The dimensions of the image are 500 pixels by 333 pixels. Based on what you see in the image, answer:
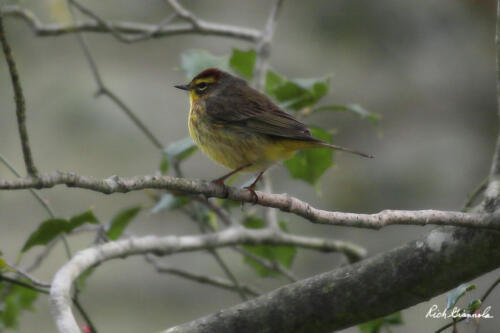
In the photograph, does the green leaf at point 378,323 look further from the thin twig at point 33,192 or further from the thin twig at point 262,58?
the thin twig at point 33,192

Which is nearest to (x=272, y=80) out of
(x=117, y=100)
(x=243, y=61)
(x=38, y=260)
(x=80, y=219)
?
(x=243, y=61)

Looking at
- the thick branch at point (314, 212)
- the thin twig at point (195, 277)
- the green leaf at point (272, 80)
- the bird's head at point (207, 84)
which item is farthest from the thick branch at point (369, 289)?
the bird's head at point (207, 84)

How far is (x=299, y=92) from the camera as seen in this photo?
3.51 meters

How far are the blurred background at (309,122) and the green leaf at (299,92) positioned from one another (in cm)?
301

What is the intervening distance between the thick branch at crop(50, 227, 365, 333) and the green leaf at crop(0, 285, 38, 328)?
68cm

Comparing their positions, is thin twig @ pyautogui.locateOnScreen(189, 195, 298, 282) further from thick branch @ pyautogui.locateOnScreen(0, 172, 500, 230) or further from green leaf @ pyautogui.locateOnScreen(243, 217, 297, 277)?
thick branch @ pyautogui.locateOnScreen(0, 172, 500, 230)

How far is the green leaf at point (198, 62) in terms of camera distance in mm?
3896

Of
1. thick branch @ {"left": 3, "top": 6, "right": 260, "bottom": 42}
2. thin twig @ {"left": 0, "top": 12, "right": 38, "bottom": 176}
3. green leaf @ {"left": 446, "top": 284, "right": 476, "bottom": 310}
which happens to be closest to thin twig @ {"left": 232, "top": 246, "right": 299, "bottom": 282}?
green leaf @ {"left": 446, "top": 284, "right": 476, "bottom": 310}

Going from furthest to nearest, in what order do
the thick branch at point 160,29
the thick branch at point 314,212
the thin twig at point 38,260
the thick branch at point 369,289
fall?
1. the thick branch at point 160,29
2. the thin twig at point 38,260
3. the thick branch at point 369,289
4. the thick branch at point 314,212

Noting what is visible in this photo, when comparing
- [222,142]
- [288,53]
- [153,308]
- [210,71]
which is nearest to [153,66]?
[288,53]

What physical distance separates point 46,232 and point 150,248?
0.51 m

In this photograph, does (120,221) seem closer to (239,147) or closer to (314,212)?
(239,147)

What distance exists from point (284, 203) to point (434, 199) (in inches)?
201

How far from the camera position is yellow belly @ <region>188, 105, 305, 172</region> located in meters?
3.50
